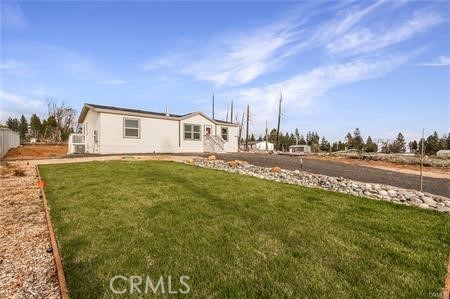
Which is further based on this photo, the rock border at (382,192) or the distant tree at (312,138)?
the distant tree at (312,138)

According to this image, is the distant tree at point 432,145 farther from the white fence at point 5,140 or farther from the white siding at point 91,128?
the white fence at point 5,140

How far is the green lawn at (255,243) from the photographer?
277 centimetres

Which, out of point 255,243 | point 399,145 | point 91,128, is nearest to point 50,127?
point 91,128

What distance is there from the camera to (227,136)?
27250mm

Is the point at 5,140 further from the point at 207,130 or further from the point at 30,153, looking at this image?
the point at 207,130

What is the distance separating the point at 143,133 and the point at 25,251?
17.5 metres

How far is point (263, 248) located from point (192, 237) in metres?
0.99

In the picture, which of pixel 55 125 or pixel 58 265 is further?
pixel 55 125

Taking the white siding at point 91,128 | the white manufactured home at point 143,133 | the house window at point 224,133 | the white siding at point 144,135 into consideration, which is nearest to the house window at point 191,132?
the white manufactured home at point 143,133

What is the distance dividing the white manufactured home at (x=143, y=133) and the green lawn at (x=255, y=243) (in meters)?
13.4

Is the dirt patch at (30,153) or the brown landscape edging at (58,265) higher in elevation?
the dirt patch at (30,153)

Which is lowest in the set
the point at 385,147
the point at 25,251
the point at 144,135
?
the point at 25,251

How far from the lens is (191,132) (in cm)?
2414

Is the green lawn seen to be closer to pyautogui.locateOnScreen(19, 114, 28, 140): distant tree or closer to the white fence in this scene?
the white fence
